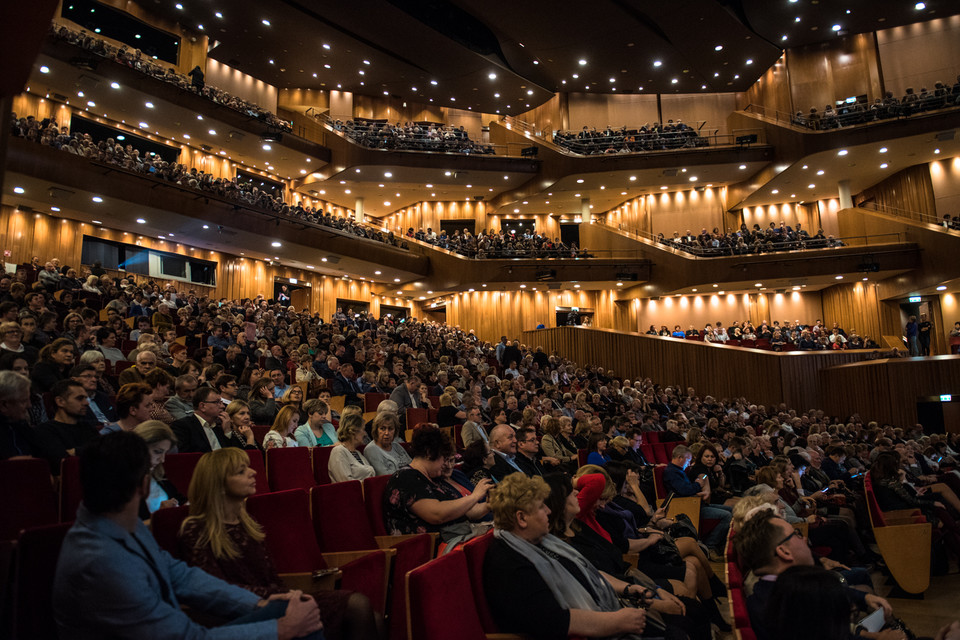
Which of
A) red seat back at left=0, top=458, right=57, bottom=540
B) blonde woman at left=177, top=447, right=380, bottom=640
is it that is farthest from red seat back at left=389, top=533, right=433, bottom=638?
red seat back at left=0, top=458, right=57, bottom=540

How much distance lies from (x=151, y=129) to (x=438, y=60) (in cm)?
648

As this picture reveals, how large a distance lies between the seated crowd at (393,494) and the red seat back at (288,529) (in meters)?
0.30

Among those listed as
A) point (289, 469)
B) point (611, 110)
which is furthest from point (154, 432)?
point (611, 110)

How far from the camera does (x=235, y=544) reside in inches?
65.4

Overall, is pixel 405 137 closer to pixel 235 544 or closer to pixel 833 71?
pixel 833 71

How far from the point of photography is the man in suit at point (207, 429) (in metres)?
2.79

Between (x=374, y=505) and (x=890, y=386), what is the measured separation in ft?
35.2

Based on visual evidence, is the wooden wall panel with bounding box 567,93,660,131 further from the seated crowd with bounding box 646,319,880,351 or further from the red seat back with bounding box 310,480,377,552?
the red seat back with bounding box 310,480,377,552

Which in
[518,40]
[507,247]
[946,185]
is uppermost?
[518,40]

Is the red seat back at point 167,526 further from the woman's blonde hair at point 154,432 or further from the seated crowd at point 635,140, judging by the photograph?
the seated crowd at point 635,140

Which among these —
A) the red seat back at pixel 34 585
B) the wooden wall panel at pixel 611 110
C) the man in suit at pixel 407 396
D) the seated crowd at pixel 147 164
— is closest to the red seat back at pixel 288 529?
the red seat back at pixel 34 585

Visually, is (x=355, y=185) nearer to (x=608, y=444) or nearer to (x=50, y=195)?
(x=50, y=195)

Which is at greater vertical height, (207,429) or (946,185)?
(946,185)

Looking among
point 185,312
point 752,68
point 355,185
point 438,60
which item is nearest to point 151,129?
point 355,185
